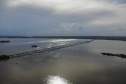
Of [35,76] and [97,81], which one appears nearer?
[97,81]

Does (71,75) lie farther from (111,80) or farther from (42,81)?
(111,80)

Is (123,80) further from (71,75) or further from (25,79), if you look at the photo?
(25,79)

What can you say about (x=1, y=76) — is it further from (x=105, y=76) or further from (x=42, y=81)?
(x=105, y=76)

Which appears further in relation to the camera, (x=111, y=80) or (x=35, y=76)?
(x=35, y=76)

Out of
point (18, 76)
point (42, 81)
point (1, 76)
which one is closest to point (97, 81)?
point (42, 81)

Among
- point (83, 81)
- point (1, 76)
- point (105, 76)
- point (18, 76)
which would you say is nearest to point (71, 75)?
point (83, 81)

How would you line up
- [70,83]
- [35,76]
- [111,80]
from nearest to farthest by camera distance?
[70,83] → [111,80] → [35,76]

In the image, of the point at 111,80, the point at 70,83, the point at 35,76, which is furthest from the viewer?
the point at 35,76

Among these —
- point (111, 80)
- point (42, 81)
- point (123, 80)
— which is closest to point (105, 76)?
point (111, 80)
